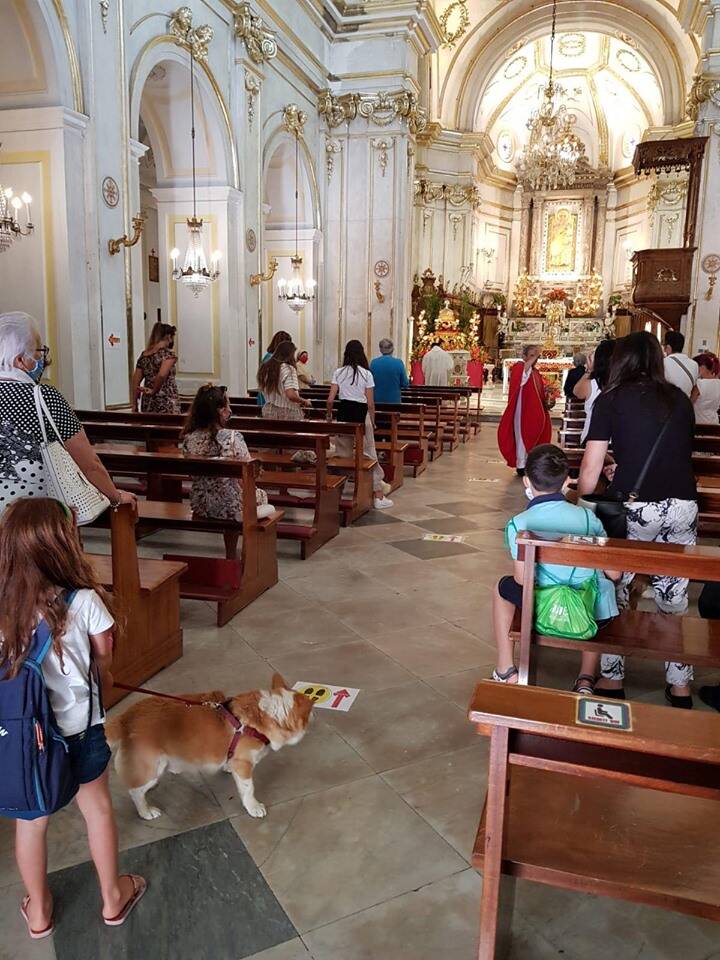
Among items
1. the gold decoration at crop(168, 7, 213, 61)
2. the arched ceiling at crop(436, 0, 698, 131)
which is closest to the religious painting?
the arched ceiling at crop(436, 0, 698, 131)

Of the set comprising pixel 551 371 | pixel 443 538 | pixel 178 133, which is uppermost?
pixel 178 133

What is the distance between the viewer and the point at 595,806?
6.54 feet

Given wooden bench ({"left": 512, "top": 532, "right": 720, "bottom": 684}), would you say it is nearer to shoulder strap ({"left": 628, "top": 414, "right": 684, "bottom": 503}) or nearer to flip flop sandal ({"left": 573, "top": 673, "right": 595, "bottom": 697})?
flip flop sandal ({"left": 573, "top": 673, "right": 595, "bottom": 697})

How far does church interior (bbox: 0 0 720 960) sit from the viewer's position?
1.98 meters

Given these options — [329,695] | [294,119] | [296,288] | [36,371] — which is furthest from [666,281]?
[36,371]

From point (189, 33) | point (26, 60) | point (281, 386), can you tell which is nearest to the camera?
point (281, 386)

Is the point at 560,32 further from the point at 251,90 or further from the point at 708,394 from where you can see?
the point at 708,394

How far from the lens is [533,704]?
1579 millimetres

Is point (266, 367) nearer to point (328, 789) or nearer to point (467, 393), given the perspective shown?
point (328, 789)

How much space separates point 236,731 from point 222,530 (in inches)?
95.0

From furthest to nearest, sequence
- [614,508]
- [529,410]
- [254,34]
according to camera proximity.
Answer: [254,34] → [529,410] → [614,508]

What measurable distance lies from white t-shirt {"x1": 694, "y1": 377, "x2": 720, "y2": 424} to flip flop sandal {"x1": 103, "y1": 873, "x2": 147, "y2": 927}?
603 cm

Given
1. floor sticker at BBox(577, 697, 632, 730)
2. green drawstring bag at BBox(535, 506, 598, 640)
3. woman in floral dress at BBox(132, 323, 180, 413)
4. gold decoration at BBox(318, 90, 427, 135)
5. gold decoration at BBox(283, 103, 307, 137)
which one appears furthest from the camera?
gold decoration at BBox(318, 90, 427, 135)

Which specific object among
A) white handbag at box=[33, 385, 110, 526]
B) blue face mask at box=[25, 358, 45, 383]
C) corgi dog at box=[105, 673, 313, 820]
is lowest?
corgi dog at box=[105, 673, 313, 820]
